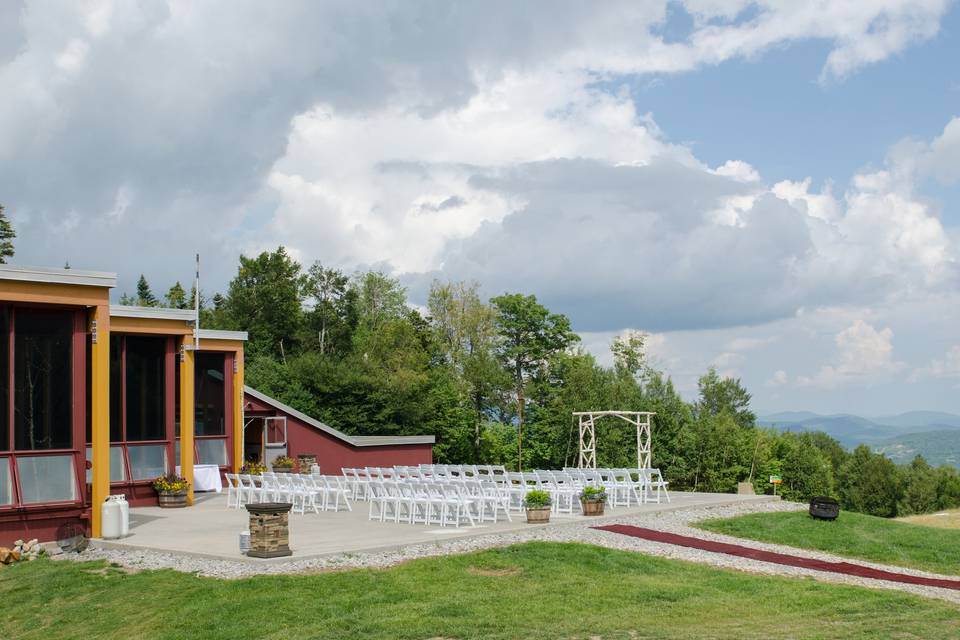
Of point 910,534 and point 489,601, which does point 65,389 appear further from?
point 910,534

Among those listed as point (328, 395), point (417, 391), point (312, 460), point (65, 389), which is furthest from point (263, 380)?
point (65, 389)

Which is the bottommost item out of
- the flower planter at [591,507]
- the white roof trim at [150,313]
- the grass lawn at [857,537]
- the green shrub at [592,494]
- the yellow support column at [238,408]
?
the grass lawn at [857,537]

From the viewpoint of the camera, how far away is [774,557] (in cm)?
1512

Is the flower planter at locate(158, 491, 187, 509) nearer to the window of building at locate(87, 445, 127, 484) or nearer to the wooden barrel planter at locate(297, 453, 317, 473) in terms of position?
the window of building at locate(87, 445, 127, 484)

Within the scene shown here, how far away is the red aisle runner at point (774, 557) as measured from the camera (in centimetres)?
1403

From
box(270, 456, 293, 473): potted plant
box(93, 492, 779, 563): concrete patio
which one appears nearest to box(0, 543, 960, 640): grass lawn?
box(93, 492, 779, 563): concrete patio

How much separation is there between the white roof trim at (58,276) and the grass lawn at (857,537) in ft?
38.6

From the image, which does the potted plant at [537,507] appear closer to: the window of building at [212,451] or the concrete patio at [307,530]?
the concrete patio at [307,530]

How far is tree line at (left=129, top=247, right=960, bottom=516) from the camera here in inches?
1679

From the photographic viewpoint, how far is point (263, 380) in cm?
4484

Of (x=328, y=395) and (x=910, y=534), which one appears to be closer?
(x=910, y=534)

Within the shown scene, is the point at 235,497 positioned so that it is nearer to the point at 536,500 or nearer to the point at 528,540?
the point at 536,500

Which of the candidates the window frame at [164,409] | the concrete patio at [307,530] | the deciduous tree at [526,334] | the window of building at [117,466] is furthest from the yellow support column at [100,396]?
the deciduous tree at [526,334]

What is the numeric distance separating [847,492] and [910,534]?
4877 centimetres
